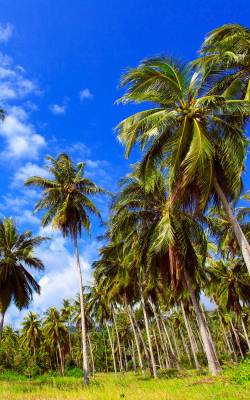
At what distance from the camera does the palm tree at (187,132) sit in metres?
12.8

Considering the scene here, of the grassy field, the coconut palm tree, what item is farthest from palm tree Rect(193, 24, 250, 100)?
the grassy field

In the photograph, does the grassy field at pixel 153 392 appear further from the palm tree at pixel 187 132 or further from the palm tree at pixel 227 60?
the palm tree at pixel 227 60

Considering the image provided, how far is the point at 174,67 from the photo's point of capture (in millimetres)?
13953

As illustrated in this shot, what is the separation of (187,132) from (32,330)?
5703 centimetres

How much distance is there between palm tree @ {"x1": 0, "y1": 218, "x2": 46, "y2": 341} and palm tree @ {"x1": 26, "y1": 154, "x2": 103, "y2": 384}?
453 cm

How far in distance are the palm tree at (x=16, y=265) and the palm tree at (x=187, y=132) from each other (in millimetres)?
16200

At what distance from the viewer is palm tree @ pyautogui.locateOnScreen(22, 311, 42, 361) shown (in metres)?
60.6

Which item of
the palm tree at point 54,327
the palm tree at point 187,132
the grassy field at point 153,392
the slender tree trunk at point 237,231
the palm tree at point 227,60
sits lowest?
the grassy field at point 153,392

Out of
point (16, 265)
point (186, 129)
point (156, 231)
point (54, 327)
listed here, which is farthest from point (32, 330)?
point (186, 129)

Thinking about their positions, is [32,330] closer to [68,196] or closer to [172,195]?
[68,196]

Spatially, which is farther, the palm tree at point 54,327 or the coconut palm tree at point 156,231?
the palm tree at point 54,327

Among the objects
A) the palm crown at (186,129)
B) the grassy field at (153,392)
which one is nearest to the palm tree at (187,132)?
the palm crown at (186,129)

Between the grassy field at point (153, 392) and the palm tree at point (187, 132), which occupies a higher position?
the palm tree at point (187, 132)

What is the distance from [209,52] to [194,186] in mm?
5913
